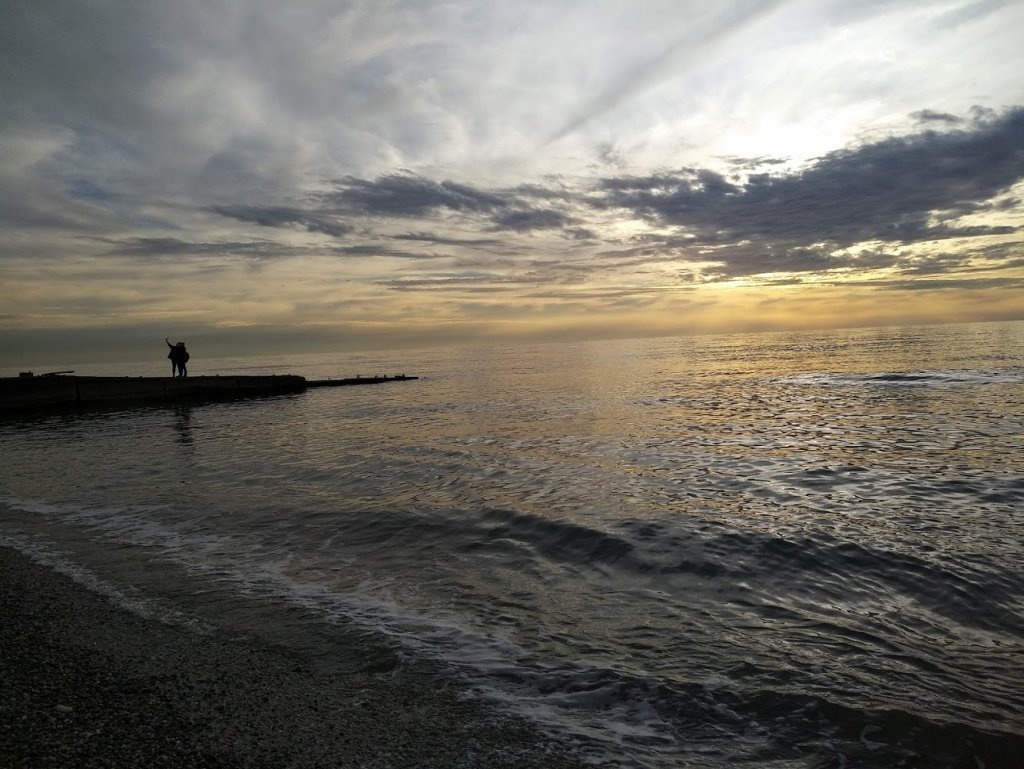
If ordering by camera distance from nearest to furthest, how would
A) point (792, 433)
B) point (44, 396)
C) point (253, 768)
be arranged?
point (253, 768) < point (792, 433) < point (44, 396)

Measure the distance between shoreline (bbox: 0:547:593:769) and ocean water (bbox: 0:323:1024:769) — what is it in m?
0.40

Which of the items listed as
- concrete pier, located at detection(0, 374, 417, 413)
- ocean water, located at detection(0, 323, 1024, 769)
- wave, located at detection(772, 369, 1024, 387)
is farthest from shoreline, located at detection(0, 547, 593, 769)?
wave, located at detection(772, 369, 1024, 387)

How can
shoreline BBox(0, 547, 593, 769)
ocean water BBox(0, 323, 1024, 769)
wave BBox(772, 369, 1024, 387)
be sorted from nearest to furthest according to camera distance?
shoreline BBox(0, 547, 593, 769)
ocean water BBox(0, 323, 1024, 769)
wave BBox(772, 369, 1024, 387)

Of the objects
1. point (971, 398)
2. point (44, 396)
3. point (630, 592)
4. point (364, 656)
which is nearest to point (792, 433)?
point (971, 398)

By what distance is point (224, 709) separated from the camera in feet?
17.4

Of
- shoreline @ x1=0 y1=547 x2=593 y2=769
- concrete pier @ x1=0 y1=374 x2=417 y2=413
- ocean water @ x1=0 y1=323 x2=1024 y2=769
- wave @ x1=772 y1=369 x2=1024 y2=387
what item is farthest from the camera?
concrete pier @ x1=0 y1=374 x2=417 y2=413

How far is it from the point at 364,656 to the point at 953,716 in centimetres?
593

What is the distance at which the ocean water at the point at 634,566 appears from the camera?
5547 mm

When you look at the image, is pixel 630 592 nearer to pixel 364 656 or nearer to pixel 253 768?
pixel 364 656

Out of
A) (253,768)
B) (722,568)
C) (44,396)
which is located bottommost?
(722,568)

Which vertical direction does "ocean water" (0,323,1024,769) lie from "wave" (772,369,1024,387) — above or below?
below

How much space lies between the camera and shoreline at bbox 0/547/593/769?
15.1 feet

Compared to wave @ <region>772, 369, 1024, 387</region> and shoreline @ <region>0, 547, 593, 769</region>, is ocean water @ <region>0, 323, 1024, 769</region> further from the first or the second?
wave @ <region>772, 369, 1024, 387</region>

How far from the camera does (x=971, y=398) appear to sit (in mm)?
29891
